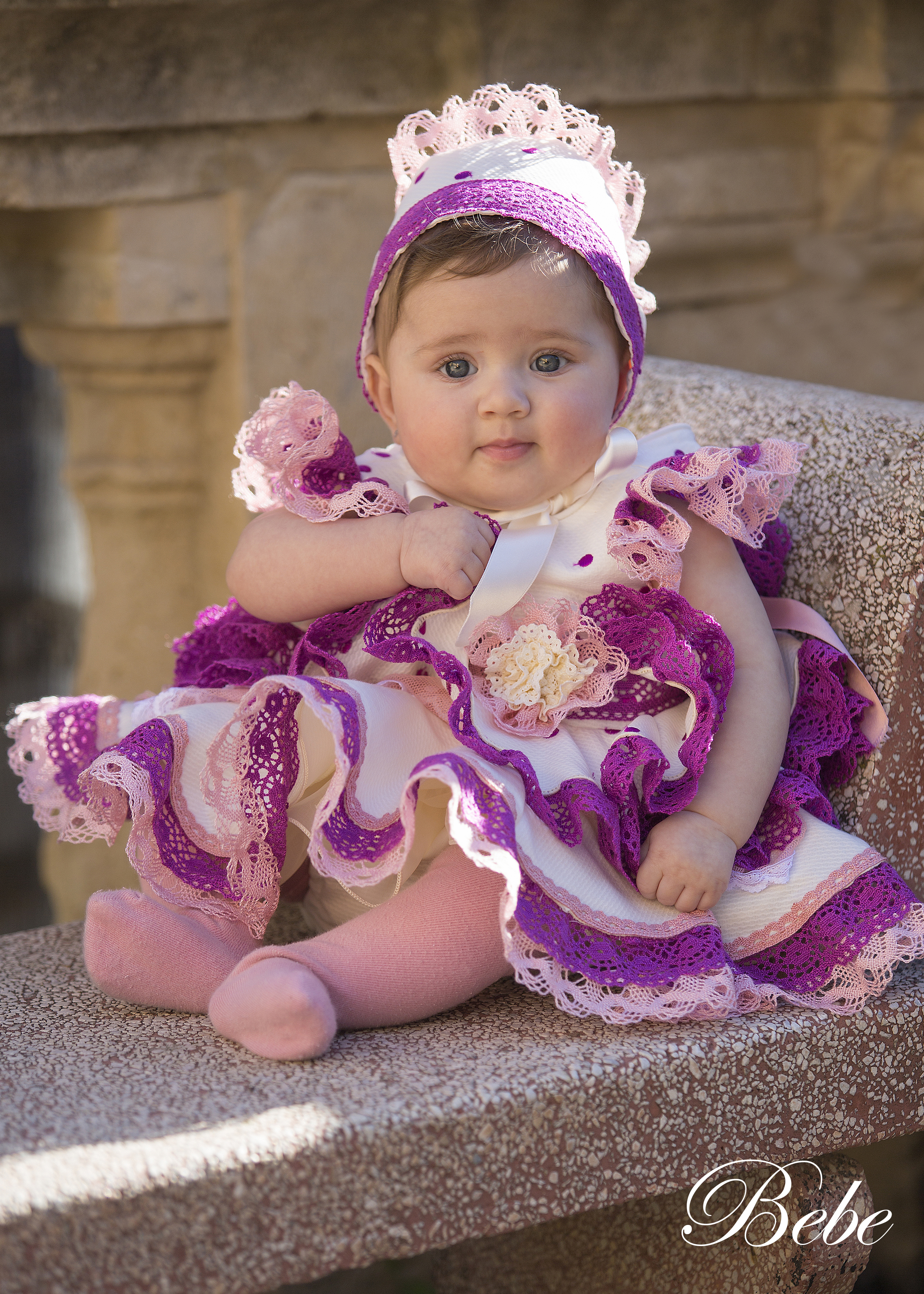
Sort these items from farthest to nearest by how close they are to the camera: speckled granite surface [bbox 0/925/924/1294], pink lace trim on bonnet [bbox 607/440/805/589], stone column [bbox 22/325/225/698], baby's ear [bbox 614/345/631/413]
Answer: stone column [bbox 22/325/225/698] < baby's ear [bbox 614/345/631/413] < pink lace trim on bonnet [bbox 607/440/805/589] < speckled granite surface [bbox 0/925/924/1294]

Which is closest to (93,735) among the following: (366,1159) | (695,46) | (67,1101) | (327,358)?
(67,1101)

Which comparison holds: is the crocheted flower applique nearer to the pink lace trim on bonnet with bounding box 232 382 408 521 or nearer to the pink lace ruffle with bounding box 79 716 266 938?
the pink lace trim on bonnet with bounding box 232 382 408 521

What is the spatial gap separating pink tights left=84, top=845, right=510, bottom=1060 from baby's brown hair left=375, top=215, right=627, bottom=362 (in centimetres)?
56

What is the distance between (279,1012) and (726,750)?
1.63 ft

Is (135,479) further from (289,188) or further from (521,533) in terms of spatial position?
(521,533)

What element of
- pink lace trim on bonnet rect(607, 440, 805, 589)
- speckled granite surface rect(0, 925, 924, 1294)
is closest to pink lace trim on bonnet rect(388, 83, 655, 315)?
pink lace trim on bonnet rect(607, 440, 805, 589)

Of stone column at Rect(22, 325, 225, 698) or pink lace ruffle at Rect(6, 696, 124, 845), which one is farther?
stone column at Rect(22, 325, 225, 698)

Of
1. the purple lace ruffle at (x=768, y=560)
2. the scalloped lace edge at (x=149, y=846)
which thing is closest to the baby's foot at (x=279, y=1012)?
the scalloped lace edge at (x=149, y=846)

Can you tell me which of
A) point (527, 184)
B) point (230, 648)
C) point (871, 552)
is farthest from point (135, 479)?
point (871, 552)

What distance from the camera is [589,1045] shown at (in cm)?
117

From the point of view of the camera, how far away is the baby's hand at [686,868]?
125 centimetres

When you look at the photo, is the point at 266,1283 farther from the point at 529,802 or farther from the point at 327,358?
the point at 327,358

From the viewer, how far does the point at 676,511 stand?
4.44 feet

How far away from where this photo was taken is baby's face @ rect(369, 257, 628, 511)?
4.33 ft
